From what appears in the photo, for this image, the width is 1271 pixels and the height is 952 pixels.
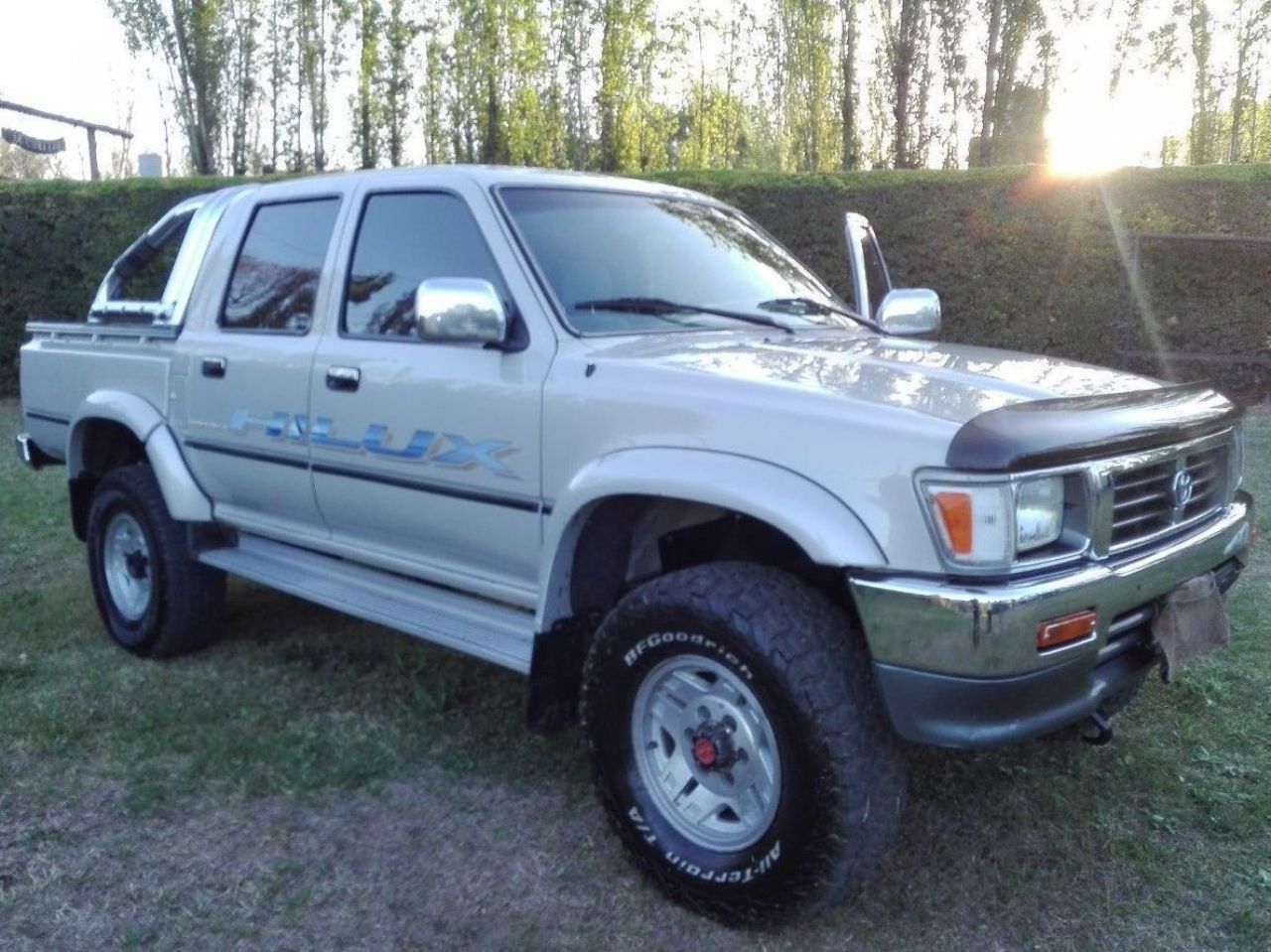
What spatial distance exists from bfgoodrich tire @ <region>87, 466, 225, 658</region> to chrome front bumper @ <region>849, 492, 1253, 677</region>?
3254 millimetres

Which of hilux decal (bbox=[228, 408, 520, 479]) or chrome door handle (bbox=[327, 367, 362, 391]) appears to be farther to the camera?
chrome door handle (bbox=[327, 367, 362, 391])

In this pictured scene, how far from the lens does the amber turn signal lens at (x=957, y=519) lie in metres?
2.86

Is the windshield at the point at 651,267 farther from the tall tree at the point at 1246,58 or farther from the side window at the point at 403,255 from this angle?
the tall tree at the point at 1246,58

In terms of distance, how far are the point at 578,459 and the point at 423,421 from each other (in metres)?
0.68

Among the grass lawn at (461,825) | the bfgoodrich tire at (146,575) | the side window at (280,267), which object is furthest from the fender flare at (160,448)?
the grass lawn at (461,825)

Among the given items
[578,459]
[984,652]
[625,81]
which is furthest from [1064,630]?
[625,81]

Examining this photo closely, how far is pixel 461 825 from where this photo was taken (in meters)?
3.87

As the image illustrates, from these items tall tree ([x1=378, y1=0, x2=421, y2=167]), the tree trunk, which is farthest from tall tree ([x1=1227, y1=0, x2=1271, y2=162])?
tall tree ([x1=378, y1=0, x2=421, y2=167])

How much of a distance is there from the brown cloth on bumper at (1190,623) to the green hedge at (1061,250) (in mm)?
8657

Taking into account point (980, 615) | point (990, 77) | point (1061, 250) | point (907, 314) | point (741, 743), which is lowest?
point (741, 743)

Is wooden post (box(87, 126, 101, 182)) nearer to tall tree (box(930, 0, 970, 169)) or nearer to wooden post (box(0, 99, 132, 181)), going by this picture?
wooden post (box(0, 99, 132, 181))

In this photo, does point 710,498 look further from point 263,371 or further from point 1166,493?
point 263,371

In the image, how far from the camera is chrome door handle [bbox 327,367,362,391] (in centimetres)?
427

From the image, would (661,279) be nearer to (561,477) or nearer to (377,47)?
(561,477)
